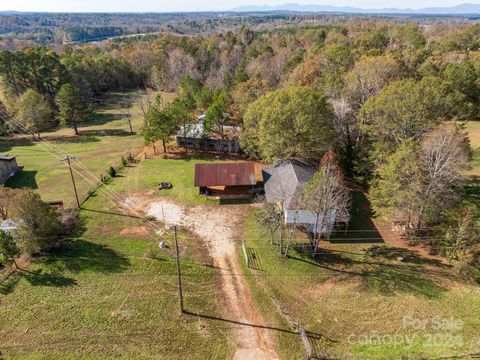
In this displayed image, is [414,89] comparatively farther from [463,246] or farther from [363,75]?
[463,246]

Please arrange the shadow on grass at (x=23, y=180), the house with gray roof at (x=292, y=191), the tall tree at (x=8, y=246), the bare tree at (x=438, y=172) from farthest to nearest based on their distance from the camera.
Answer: the shadow on grass at (x=23, y=180) → the house with gray roof at (x=292, y=191) → the bare tree at (x=438, y=172) → the tall tree at (x=8, y=246)

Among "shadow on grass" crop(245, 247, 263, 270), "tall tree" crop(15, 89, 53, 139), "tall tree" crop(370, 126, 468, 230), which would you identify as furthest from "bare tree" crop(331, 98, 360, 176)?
"tall tree" crop(15, 89, 53, 139)

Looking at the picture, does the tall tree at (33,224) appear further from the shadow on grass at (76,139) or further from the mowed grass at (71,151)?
the shadow on grass at (76,139)

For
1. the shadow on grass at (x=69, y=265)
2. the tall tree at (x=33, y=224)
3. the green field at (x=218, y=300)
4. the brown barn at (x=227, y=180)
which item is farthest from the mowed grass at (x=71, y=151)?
the brown barn at (x=227, y=180)

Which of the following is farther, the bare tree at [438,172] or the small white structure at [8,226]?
the small white structure at [8,226]

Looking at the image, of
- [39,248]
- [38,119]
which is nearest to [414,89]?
[39,248]
